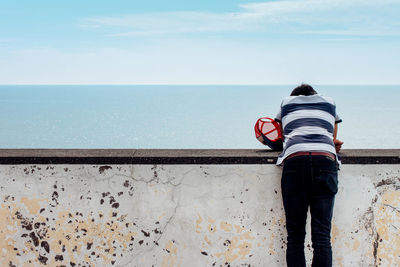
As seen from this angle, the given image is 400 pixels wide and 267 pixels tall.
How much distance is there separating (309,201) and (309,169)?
0.79 feet

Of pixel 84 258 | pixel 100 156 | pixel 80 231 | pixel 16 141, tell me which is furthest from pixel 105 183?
pixel 16 141

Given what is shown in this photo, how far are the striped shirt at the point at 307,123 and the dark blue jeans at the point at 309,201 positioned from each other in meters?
0.09

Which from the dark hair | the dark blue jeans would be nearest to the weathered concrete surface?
the dark blue jeans

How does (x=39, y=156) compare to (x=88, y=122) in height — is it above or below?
below

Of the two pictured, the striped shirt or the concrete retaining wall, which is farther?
the concrete retaining wall

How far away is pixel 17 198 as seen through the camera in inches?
114

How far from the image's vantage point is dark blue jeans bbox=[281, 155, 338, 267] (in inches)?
99.6

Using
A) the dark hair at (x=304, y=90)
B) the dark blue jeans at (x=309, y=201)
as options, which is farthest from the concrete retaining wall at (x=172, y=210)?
the dark hair at (x=304, y=90)

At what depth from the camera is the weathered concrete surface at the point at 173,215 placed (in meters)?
2.90

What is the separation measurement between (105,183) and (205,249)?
0.85 m

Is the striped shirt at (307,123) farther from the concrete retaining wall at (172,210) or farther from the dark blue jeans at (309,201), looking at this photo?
the concrete retaining wall at (172,210)

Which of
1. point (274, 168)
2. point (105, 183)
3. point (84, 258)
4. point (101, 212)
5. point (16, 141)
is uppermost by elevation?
point (16, 141)

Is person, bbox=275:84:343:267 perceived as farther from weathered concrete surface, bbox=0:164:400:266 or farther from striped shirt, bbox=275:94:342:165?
weathered concrete surface, bbox=0:164:400:266

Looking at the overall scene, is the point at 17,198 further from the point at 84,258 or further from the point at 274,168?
the point at 274,168
